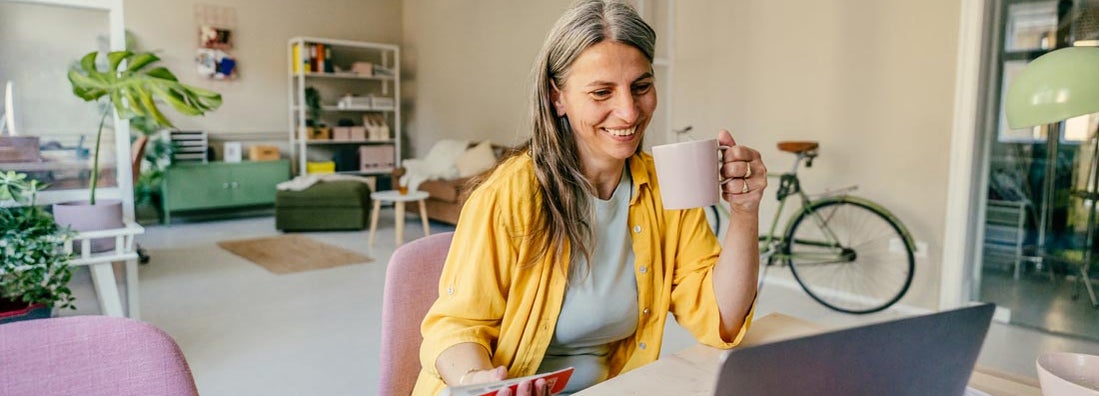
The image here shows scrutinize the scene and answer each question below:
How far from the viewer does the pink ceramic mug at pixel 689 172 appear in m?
0.81

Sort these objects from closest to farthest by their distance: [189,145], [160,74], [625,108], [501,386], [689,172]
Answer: [501,386] < [689,172] < [625,108] < [160,74] < [189,145]

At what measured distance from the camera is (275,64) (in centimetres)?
715

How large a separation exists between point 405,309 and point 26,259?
1858 millimetres

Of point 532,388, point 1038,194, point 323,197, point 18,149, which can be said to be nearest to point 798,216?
point 1038,194

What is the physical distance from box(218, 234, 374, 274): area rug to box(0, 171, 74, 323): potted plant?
80.4 inches

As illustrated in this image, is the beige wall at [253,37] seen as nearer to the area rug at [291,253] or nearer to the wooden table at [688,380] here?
the area rug at [291,253]

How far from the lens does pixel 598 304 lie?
1060 millimetres

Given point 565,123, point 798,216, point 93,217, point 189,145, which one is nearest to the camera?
point 565,123

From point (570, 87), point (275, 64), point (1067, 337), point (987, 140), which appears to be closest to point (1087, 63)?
point (570, 87)

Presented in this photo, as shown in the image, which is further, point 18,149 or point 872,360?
point 18,149

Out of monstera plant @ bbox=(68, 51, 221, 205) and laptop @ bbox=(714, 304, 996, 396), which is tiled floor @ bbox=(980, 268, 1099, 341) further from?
monstera plant @ bbox=(68, 51, 221, 205)

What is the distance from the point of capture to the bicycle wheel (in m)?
3.75

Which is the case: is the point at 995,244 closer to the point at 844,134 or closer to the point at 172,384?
the point at 844,134

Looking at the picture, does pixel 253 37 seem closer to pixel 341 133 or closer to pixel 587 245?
pixel 341 133
